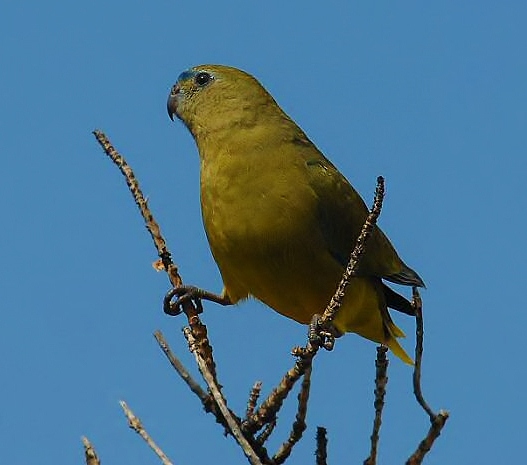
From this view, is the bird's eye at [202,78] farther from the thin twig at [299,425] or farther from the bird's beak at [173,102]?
the thin twig at [299,425]

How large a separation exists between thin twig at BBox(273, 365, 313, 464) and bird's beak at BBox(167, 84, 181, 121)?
127 inches

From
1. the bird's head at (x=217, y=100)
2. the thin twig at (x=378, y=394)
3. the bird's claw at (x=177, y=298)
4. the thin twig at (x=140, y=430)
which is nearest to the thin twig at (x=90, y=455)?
the thin twig at (x=140, y=430)

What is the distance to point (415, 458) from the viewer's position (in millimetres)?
2736

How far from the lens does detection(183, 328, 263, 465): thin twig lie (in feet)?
9.05

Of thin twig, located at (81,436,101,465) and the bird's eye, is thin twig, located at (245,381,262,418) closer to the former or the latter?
thin twig, located at (81,436,101,465)

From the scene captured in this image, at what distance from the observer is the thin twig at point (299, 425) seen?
3.34 meters

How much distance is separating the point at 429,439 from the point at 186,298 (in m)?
1.40

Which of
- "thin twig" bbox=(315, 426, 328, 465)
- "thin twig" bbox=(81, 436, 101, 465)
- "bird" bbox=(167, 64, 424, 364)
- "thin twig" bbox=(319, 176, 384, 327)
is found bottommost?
"thin twig" bbox=(81, 436, 101, 465)

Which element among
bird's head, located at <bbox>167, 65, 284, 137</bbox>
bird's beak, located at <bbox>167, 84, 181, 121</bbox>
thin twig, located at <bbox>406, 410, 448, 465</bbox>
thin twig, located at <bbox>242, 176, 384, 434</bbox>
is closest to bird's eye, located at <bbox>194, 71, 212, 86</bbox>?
bird's head, located at <bbox>167, 65, 284, 137</bbox>

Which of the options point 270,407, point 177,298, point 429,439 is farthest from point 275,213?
point 429,439

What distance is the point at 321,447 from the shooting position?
121 inches

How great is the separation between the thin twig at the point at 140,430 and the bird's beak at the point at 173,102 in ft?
11.8

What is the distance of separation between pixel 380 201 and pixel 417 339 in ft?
2.23

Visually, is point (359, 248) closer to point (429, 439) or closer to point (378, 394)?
point (378, 394)
